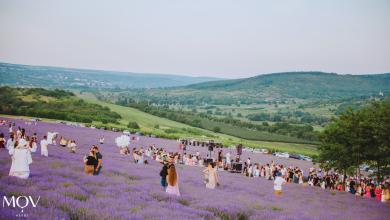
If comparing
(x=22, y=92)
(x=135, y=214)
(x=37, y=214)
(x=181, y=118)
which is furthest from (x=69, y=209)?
(x=22, y=92)

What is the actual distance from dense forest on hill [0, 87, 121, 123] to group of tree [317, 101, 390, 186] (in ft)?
233

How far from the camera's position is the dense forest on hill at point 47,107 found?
219ft

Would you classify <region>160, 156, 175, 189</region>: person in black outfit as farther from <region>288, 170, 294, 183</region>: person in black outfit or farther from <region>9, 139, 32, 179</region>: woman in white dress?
Result: <region>288, 170, 294, 183</region>: person in black outfit

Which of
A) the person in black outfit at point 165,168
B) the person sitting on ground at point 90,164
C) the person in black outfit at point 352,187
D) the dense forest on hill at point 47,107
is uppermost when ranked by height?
the person in black outfit at point 165,168

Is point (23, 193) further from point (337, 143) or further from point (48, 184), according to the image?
point (337, 143)

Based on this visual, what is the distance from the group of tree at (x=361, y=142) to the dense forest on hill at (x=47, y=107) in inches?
2796

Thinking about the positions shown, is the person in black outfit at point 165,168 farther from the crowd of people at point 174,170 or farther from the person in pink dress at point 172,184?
the person in pink dress at point 172,184

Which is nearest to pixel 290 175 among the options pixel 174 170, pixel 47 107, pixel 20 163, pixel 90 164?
pixel 174 170

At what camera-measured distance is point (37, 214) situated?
4418 mm

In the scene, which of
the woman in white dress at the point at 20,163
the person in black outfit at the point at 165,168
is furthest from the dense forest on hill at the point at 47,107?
the person in black outfit at the point at 165,168

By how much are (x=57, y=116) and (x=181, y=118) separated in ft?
196

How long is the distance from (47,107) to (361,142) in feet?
322

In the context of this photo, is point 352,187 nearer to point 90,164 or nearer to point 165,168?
point 165,168

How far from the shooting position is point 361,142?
18.9 m
